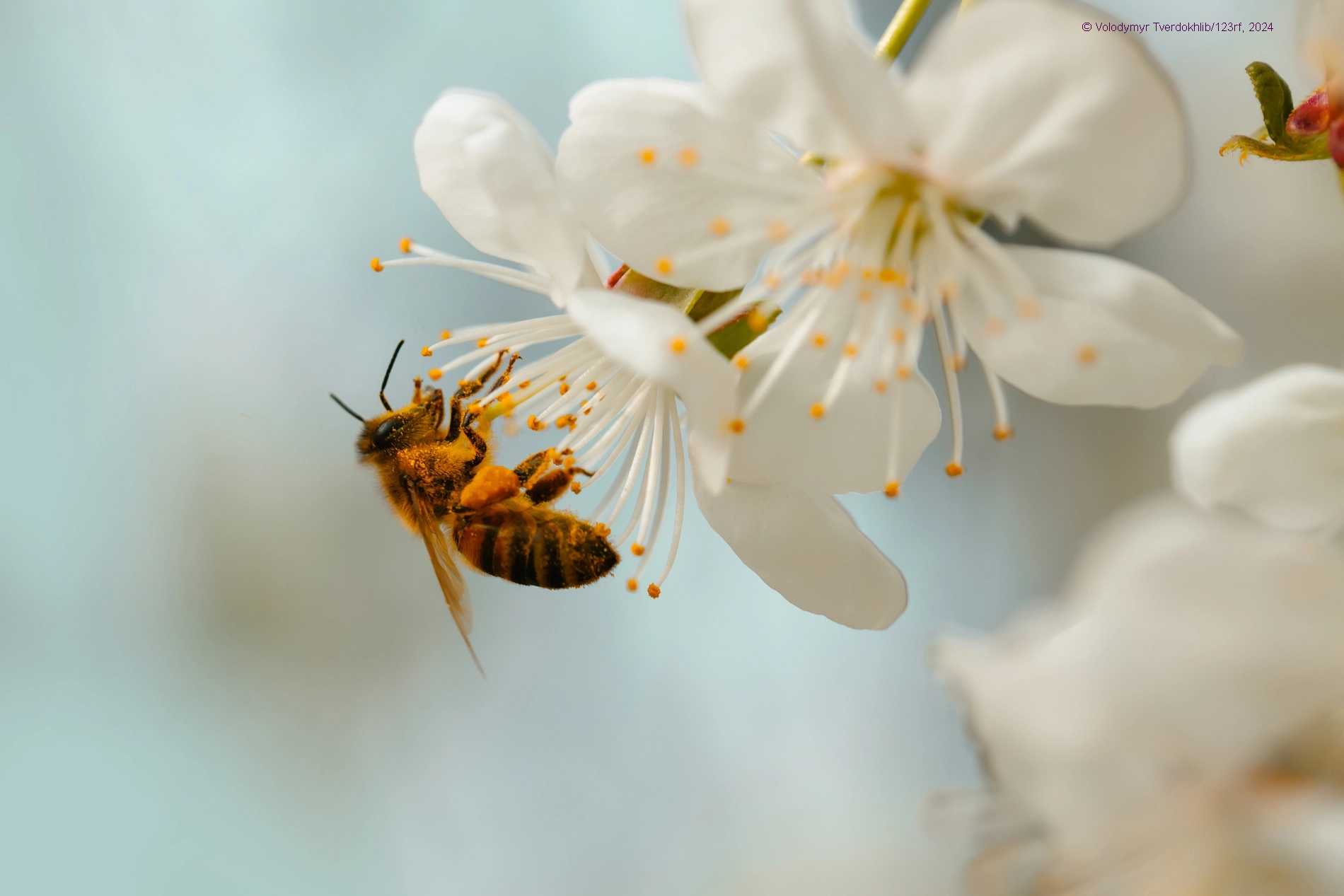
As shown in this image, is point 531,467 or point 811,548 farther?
point 531,467

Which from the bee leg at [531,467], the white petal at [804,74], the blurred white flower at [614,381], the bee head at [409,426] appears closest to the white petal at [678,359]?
the blurred white flower at [614,381]

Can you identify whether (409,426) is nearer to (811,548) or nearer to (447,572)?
(447,572)

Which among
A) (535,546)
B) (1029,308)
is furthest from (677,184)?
(535,546)

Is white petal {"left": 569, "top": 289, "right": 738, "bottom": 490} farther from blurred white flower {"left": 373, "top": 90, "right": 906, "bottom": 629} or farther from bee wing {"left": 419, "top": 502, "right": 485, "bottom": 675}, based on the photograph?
bee wing {"left": 419, "top": 502, "right": 485, "bottom": 675}

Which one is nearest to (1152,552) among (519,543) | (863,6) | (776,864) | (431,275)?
(519,543)

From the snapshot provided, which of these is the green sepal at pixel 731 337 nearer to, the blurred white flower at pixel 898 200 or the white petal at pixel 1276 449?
the blurred white flower at pixel 898 200

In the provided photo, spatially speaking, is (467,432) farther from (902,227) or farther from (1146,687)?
(1146,687)
